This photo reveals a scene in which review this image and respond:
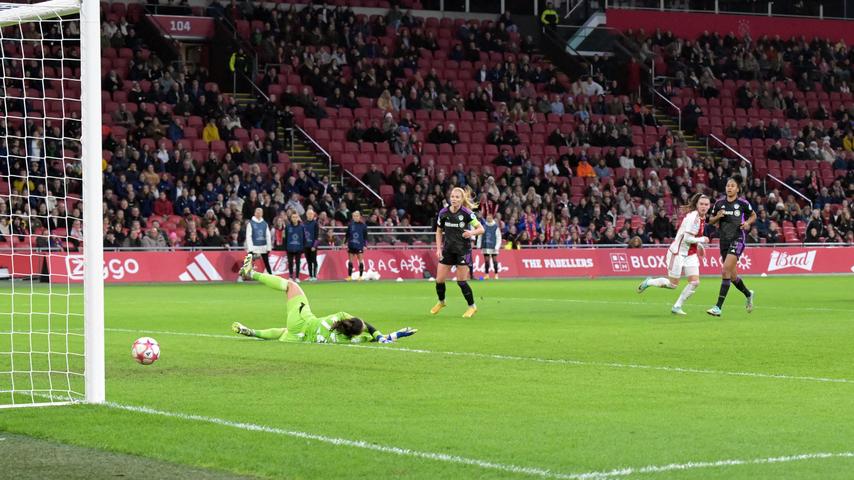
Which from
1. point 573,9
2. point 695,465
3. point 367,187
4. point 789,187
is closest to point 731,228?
point 695,465

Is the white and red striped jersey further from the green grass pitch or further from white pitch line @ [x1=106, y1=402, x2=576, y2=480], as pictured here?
white pitch line @ [x1=106, y1=402, x2=576, y2=480]

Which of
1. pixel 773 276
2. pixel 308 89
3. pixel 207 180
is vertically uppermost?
pixel 308 89

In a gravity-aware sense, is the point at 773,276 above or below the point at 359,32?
below

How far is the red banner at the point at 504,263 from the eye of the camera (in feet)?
110

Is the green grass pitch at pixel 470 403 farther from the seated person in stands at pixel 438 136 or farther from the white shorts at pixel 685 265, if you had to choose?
the seated person in stands at pixel 438 136

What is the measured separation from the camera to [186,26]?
43.5 meters

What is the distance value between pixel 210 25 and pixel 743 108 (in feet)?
66.0

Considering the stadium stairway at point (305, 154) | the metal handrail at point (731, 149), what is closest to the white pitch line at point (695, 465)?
the stadium stairway at point (305, 154)

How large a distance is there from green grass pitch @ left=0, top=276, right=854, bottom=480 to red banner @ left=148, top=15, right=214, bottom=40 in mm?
24423

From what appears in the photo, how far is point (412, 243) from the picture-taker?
37.6 metres

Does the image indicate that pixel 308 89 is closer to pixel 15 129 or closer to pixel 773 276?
A: pixel 15 129

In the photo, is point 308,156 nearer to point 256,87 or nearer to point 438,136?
point 256,87

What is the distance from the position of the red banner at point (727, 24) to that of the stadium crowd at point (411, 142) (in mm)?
1308

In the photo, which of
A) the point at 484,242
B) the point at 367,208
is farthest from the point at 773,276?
the point at 367,208
